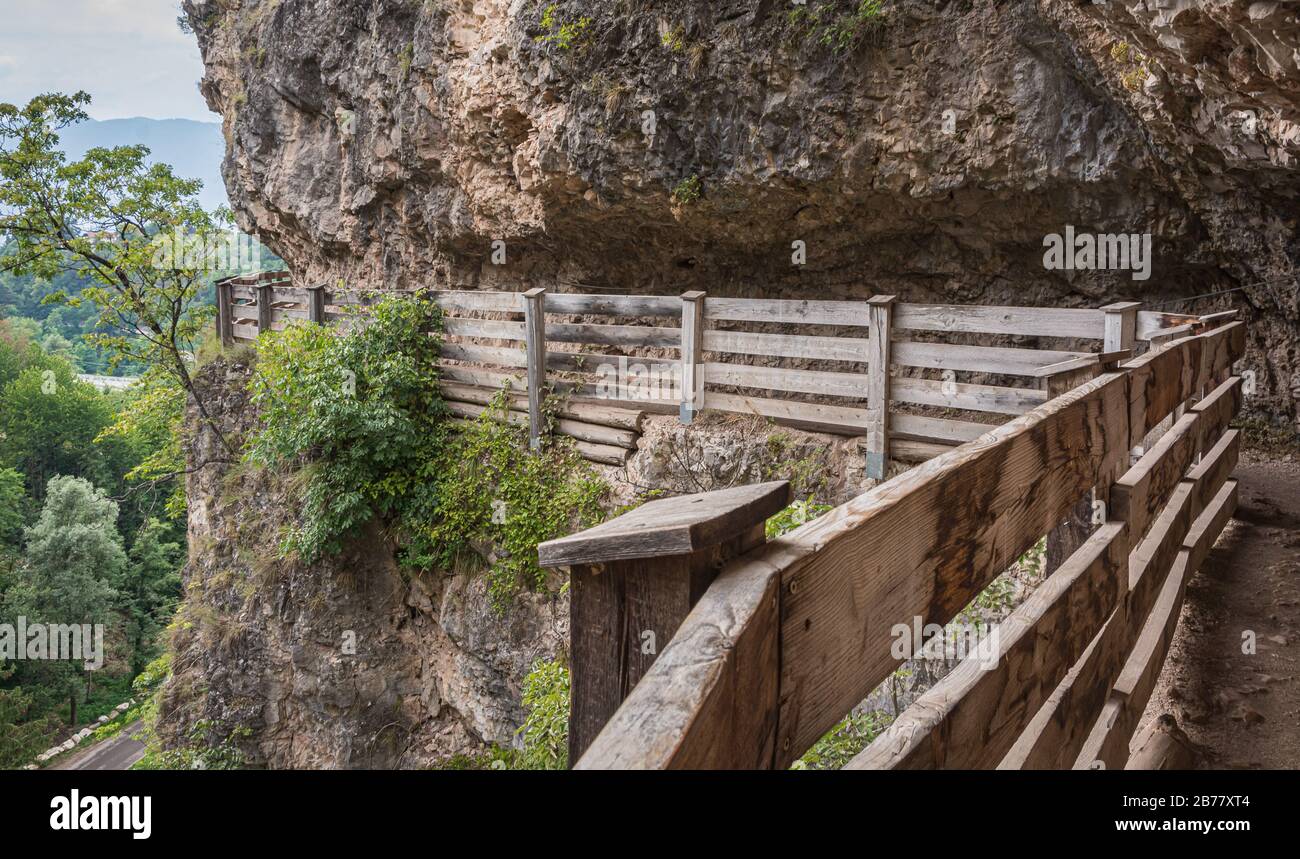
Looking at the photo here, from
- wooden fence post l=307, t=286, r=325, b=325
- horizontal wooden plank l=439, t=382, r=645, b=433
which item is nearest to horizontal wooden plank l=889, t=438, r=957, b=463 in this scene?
horizontal wooden plank l=439, t=382, r=645, b=433

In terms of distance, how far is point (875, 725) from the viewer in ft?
14.2

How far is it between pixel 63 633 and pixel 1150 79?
39325mm

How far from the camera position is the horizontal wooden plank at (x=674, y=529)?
967 millimetres

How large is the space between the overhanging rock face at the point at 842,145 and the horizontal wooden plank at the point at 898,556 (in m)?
3.12

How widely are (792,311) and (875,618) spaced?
5.19m

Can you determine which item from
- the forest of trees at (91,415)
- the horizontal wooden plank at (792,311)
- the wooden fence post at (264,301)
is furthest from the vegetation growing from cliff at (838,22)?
the forest of trees at (91,415)

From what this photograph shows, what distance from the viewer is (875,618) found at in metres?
1.24

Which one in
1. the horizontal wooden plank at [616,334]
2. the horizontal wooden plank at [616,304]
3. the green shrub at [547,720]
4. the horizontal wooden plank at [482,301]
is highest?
the horizontal wooden plank at [482,301]

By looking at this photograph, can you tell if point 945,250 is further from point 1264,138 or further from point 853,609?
point 853,609

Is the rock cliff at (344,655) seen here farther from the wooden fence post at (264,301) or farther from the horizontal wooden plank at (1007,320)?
the horizontal wooden plank at (1007,320)

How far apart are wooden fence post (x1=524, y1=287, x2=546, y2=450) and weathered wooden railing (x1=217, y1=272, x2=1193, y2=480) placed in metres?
0.01

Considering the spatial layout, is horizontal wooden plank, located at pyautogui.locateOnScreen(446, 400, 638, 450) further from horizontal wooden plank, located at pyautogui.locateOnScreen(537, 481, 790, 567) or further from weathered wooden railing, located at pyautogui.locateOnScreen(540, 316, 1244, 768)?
horizontal wooden plank, located at pyautogui.locateOnScreen(537, 481, 790, 567)

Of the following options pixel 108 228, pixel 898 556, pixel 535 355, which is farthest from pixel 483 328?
pixel 108 228
